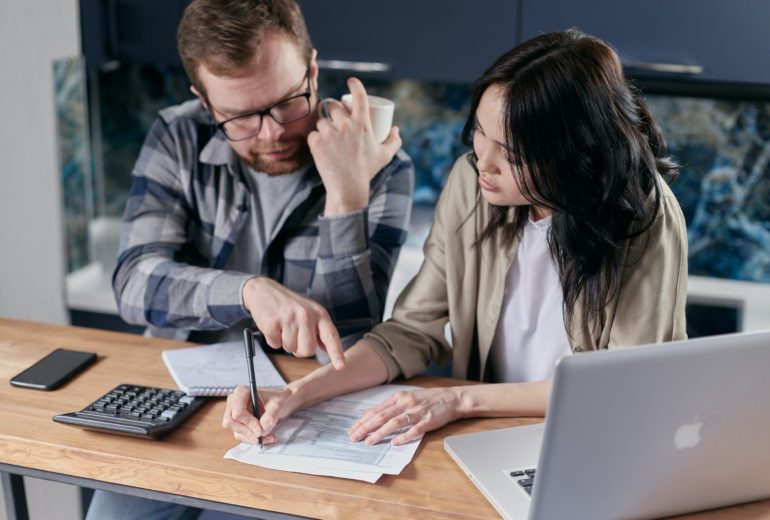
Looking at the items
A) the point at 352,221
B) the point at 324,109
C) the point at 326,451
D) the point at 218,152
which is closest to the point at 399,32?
the point at 324,109

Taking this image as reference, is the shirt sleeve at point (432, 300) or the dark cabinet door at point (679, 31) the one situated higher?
the dark cabinet door at point (679, 31)

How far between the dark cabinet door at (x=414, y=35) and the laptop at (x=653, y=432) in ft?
4.77

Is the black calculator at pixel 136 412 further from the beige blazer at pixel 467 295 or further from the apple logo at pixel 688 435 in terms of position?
the apple logo at pixel 688 435

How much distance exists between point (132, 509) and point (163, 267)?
0.44m

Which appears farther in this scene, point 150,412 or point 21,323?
point 21,323

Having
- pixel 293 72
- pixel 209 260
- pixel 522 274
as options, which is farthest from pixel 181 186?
pixel 522 274

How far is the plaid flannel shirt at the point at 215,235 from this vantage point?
166 cm

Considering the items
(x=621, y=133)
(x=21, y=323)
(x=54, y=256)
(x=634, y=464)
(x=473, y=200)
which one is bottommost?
(x=54, y=256)

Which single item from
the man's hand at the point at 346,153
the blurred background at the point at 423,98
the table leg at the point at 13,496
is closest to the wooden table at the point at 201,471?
the table leg at the point at 13,496

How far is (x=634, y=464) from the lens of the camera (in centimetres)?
101

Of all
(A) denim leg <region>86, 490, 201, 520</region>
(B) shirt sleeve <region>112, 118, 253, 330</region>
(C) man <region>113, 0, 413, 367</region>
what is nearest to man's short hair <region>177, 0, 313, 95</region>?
(C) man <region>113, 0, 413, 367</region>

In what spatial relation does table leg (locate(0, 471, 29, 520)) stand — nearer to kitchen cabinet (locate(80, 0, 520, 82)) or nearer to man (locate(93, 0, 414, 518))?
man (locate(93, 0, 414, 518))

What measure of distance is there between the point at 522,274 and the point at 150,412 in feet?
2.24

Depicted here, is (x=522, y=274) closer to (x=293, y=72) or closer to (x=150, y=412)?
(x=293, y=72)
